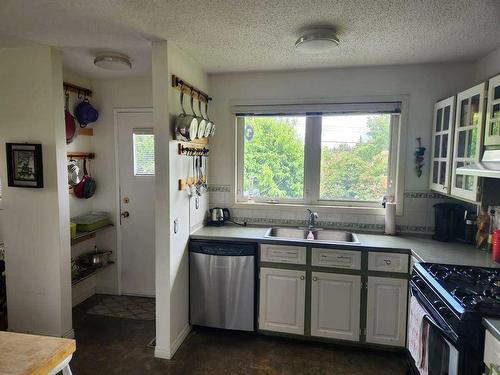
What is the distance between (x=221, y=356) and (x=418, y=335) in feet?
4.74

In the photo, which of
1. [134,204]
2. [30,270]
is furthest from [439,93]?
[30,270]

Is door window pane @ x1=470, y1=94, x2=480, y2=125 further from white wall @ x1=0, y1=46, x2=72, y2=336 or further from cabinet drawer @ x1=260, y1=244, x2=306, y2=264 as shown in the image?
white wall @ x1=0, y1=46, x2=72, y2=336

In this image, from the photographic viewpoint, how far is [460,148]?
2.36 metres

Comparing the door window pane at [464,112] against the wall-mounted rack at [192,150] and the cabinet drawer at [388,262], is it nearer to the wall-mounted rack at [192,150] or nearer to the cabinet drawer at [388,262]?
the cabinet drawer at [388,262]

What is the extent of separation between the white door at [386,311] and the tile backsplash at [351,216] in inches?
24.9

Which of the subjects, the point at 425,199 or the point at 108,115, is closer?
the point at 425,199

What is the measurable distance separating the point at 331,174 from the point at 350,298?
1.19 metres

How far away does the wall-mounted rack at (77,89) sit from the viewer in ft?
10.2

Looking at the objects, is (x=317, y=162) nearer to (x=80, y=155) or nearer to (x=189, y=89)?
(x=189, y=89)

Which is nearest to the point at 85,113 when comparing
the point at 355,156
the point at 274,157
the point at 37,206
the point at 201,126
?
the point at 37,206

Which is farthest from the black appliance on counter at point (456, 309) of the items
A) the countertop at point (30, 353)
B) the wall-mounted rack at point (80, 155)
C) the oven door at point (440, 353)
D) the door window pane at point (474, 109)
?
the wall-mounted rack at point (80, 155)

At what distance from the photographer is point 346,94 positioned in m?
3.04

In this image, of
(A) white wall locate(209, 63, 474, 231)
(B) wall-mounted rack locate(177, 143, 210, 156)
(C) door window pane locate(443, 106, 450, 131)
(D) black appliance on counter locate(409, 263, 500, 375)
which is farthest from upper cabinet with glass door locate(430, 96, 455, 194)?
(B) wall-mounted rack locate(177, 143, 210, 156)

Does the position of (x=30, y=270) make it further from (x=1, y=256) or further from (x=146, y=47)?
(x=146, y=47)
